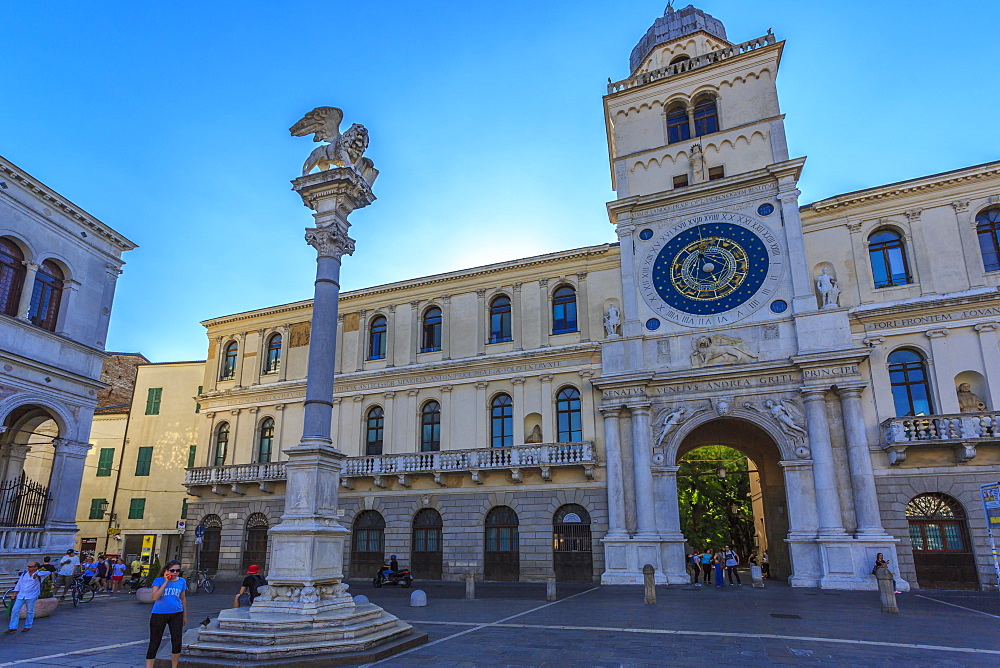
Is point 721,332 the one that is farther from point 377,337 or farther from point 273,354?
point 273,354

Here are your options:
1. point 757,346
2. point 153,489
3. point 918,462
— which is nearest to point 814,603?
point 918,462

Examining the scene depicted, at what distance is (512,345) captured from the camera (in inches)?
1123

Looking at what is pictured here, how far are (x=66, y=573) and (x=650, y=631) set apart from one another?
17339 millimetres

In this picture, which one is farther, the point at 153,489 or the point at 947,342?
the point at 153,489

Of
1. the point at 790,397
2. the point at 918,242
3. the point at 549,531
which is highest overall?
the point at 918,242

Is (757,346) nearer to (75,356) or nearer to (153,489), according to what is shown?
(75,356)

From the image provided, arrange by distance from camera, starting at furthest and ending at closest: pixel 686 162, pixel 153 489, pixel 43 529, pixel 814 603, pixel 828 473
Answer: pixel 153 489 → pixel 686 162 → pixel 828 473 → pixel 43 529 → pixel 814 603

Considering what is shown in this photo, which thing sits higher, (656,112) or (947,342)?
(656,112)

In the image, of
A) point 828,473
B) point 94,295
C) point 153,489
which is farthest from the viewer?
point 153,489

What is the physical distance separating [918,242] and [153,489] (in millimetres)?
37968

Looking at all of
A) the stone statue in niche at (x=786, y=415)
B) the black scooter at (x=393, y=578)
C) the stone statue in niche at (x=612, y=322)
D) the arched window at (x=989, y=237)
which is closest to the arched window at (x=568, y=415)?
the stone statue in niche at (x=612, y=322)

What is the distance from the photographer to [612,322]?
25984 millimetres

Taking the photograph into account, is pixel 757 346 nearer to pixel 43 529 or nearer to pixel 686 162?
pixel 686 162

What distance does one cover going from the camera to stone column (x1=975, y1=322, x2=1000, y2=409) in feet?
69.1
